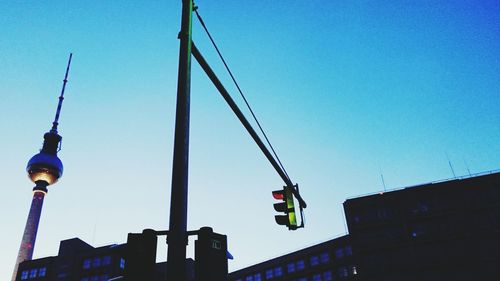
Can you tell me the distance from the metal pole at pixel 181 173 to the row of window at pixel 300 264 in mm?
73425

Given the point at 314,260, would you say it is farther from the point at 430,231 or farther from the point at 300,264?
the point at 430,231

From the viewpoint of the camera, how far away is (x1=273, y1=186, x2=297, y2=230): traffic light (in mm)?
7715

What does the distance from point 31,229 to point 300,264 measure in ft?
267

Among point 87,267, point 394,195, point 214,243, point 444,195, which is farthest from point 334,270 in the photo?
point 214,243

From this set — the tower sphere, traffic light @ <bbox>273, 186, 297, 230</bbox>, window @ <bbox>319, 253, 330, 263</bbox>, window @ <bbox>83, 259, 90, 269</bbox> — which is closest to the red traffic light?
traffic light @ <bbox>273, 186, 297, 230</bbox>

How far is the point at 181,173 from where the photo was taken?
399cm

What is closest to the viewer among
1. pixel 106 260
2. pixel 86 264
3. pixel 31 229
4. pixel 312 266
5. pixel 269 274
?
pixel 312 266

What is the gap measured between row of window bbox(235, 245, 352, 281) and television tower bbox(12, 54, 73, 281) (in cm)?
6690

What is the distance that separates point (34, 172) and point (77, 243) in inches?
2025

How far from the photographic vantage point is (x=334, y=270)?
72562 mm

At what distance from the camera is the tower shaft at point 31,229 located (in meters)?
108

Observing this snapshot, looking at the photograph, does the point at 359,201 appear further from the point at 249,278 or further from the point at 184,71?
the point at 184,71

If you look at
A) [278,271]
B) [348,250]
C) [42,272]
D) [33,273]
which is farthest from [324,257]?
[33,273]

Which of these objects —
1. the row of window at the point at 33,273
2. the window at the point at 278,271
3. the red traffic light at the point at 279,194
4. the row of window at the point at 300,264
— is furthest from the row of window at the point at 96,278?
the red traffic light at the point at 279,194
